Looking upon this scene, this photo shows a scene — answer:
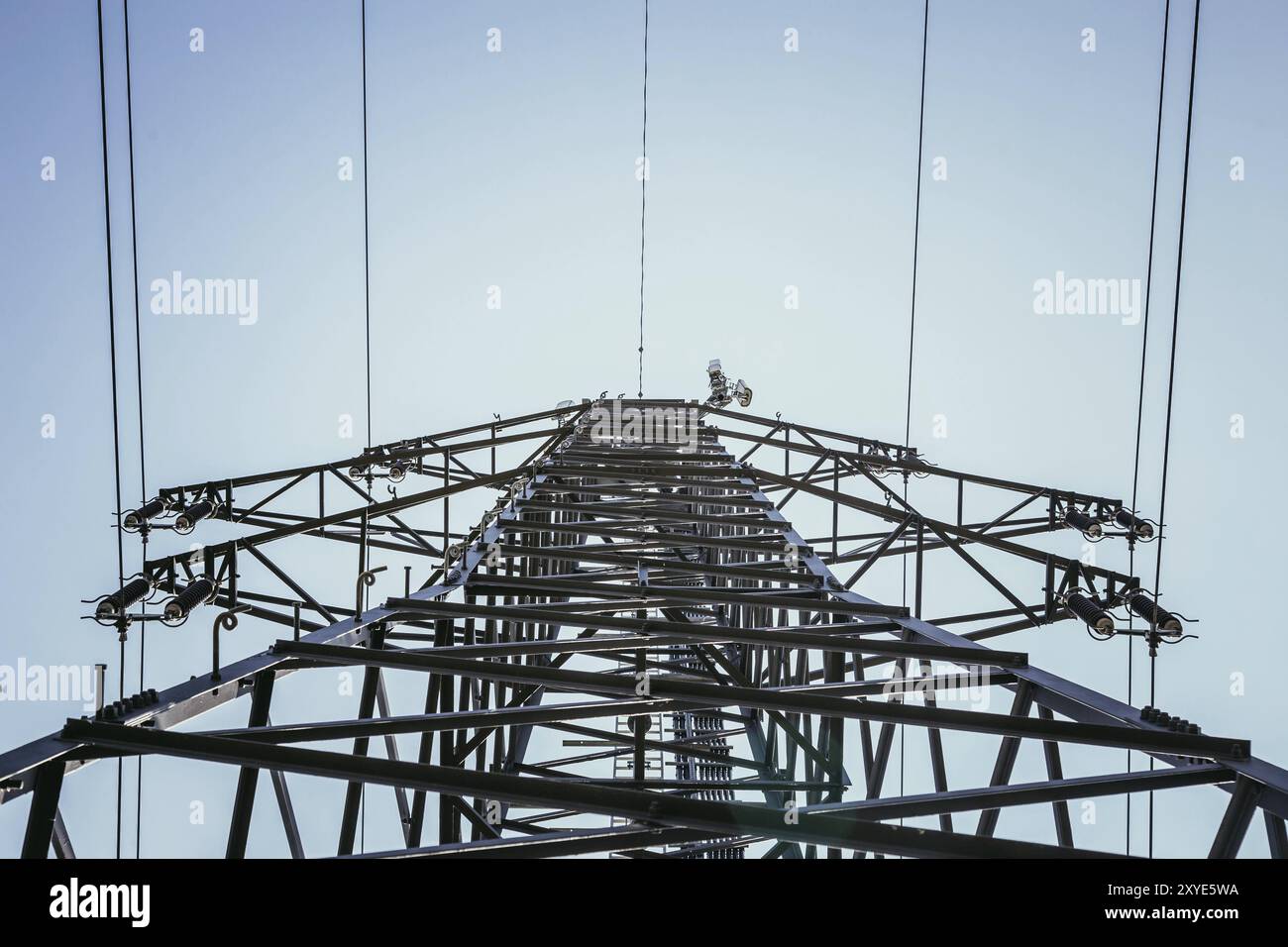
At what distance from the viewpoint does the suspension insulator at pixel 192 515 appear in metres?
11.6

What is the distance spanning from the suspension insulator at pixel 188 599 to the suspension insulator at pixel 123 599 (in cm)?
32

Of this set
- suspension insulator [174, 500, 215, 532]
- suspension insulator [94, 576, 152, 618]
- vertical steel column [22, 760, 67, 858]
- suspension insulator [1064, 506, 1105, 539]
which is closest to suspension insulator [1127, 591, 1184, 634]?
suspension insulator [1064, 506, 1105, 539]

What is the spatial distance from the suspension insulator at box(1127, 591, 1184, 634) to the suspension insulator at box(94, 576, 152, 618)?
9.73 metres

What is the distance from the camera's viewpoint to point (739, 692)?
5.22 metres

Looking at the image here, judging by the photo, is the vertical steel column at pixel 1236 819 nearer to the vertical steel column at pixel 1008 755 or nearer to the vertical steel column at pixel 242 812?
the vertical steel column at pixel 1008 755

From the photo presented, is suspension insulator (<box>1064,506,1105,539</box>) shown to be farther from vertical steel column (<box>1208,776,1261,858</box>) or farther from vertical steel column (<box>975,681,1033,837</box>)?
vertical steel column (<box>1208,776,1261,858</box>)

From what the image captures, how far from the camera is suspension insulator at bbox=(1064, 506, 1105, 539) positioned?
12148 millimetres

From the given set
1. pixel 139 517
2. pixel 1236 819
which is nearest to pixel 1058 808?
pixel 1236 819

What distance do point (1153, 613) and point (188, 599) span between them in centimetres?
941

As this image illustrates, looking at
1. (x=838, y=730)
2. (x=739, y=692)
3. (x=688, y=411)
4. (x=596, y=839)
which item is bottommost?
(x=838, y=730)

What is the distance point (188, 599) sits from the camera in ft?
26.8
